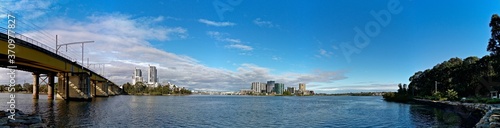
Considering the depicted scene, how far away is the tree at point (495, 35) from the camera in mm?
55406

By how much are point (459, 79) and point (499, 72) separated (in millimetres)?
32110

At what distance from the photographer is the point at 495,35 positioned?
55.9 meters

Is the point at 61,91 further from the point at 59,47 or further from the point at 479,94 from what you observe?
the point at 479,94

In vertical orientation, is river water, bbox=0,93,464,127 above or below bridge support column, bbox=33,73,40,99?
below

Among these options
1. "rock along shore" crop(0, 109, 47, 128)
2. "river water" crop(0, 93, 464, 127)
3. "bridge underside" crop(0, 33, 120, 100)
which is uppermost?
"bridge underside" crop(0, 33, 120, 100)

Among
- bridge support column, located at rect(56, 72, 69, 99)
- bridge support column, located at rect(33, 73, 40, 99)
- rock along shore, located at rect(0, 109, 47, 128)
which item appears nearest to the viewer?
rock along shore, located at rect(0, 109, 47, 128)

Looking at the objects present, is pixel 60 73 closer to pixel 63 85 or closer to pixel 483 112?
pixel 63 85

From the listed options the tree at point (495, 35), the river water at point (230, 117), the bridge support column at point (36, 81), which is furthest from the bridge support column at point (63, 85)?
the tree at point (495, 35)

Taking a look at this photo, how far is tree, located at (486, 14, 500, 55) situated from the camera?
55.4 metres

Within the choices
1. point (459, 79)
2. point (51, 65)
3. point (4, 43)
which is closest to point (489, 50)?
point (459, 79)

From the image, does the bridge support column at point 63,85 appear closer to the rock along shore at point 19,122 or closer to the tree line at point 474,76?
the rock along shore at point 19,122

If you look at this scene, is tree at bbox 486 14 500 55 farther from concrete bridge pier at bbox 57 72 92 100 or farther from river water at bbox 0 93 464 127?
concrete bridge pier at bbox 57 72 92 100

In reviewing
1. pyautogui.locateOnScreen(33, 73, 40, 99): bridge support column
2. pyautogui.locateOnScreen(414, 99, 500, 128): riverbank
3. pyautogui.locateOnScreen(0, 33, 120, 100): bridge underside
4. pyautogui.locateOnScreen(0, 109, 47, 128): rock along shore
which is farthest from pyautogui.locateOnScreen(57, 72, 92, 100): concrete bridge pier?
pyautogui.locateOnScreen(414, 99, 500, 128): riverbank

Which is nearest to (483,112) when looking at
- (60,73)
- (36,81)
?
(60,73)
